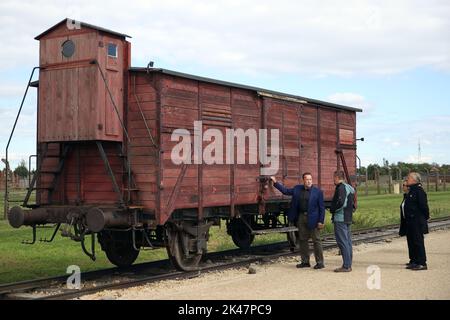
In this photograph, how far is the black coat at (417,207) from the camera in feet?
33.4

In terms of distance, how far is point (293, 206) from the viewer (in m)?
11.0

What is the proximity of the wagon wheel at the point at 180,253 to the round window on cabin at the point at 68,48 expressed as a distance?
11.8 feet

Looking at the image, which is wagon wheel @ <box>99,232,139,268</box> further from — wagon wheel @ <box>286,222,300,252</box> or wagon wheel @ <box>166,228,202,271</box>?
wagon wheel @ <box>286,222,300,252</box>

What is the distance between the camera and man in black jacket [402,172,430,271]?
10203mm

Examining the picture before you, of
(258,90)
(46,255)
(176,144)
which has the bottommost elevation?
(46,255)

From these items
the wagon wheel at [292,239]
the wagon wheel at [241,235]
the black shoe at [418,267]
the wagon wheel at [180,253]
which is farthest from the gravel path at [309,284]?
the wagon wheel at [241,235]

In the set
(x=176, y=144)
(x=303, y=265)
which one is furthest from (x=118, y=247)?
(x=303, y=265)

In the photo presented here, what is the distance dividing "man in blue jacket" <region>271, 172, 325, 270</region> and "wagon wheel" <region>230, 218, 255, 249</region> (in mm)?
3253

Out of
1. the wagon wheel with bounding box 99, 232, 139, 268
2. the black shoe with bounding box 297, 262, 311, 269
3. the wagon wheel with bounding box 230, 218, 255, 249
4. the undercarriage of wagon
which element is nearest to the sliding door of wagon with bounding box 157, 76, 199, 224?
the undercarriage of wagon

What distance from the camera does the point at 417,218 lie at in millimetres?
10266

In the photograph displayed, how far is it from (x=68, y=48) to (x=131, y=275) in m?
4.25

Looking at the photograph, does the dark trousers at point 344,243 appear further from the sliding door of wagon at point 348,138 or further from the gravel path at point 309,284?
the sliding door of wagon at point 348,138

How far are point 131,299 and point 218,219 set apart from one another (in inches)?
156

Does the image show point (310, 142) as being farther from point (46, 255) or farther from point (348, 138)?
point (46, 255)
